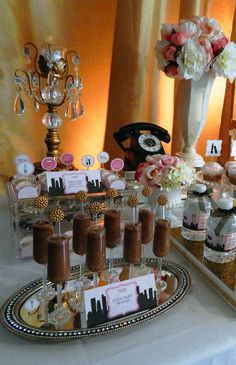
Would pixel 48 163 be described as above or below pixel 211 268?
above

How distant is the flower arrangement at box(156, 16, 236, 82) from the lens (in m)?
1.34

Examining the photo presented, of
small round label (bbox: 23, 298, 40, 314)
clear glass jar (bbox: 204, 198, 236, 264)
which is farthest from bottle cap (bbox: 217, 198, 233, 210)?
small round label (bbox: 23, 298, 40, 314)

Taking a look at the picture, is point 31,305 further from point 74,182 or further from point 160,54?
point 160,54

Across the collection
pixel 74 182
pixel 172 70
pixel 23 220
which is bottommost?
pixel 23 220

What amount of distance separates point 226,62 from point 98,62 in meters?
0.69

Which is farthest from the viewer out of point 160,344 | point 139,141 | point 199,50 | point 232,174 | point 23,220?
point 139,141

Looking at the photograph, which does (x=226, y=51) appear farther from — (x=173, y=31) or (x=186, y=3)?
(x=186, y=3)

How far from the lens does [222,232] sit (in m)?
0.88

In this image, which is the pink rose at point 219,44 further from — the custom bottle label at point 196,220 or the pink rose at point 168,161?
the custom bottle label at point 196,220

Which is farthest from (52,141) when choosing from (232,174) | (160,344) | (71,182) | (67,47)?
(160,344)

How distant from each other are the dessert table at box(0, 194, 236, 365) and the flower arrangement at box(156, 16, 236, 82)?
36.5 inches

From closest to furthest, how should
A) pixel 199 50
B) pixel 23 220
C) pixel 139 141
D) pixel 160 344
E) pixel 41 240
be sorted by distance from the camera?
1. pixel 160 344
2. pixel 41 240
3. pixel 23 220
4. pixel 199 50
5. pixel 139 141

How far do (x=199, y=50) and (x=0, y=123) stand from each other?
961 millimetres

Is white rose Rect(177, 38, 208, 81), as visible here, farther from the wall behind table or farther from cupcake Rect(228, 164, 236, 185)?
the wall behind table
